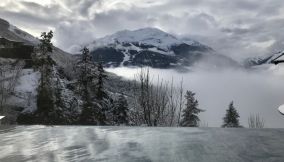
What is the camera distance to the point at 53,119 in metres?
46.5

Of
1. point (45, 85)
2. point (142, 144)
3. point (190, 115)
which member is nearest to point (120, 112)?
point (45, 85)

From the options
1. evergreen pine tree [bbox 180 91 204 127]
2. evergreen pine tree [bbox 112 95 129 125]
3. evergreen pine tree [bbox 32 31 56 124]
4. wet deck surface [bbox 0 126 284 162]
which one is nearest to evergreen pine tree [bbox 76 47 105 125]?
evergreen pine tree [bbox 112 95 129 125]

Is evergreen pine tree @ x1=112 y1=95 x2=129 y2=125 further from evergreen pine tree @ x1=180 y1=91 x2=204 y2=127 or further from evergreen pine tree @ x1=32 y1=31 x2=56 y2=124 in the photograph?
evergreen pine tree @ x1=180 y1=91 x2=204 y2=127

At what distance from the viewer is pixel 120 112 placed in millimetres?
51469

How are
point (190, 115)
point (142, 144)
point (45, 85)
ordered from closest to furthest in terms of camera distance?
point (142, 144)
point (45, 85)
point (190, 115)

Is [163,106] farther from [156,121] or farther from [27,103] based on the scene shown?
[27,103]

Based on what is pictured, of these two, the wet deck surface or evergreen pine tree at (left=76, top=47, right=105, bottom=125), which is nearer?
the wet deck surface

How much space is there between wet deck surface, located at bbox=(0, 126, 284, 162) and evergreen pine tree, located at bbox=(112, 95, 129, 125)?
44.7 meters

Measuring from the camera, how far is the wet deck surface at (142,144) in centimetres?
397

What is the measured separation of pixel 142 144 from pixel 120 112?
1849 inches

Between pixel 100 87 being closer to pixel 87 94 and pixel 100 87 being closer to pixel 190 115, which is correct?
pixel 87 94

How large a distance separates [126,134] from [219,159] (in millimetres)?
1957

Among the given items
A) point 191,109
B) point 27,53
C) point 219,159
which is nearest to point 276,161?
point 219,159

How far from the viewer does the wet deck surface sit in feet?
13.0
